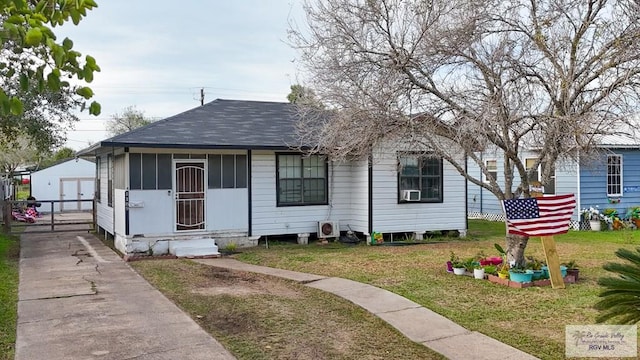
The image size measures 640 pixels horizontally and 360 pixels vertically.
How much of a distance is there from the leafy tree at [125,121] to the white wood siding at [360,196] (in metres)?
44.8

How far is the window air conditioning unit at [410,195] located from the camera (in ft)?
45.0

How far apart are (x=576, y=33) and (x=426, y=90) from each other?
7.28ft

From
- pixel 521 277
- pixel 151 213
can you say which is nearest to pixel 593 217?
pixel 521 277

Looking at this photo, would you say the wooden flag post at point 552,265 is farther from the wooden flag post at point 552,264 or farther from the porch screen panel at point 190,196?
the porch screen panel at point 190,196

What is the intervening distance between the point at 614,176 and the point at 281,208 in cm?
1143

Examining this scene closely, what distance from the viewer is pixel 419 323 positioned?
600 centimetres

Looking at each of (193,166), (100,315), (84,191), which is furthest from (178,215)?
(84,191)

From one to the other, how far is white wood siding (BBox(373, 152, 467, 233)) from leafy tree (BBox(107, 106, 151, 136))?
45436 mm

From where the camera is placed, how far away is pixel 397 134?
28.7 ft

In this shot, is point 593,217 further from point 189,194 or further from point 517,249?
point 189,194

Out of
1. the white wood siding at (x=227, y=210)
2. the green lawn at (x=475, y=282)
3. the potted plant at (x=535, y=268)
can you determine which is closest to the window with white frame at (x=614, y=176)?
the green lawn at (x=475, y=282)

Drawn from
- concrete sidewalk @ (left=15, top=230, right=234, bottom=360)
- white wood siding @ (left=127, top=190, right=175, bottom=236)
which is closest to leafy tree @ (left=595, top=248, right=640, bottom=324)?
concrete sidewalk @ (left=15, top=230, right=234, bottom=360)

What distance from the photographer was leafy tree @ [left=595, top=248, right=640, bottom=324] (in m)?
2.76

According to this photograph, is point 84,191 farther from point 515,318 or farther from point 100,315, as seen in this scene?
point 515,318
